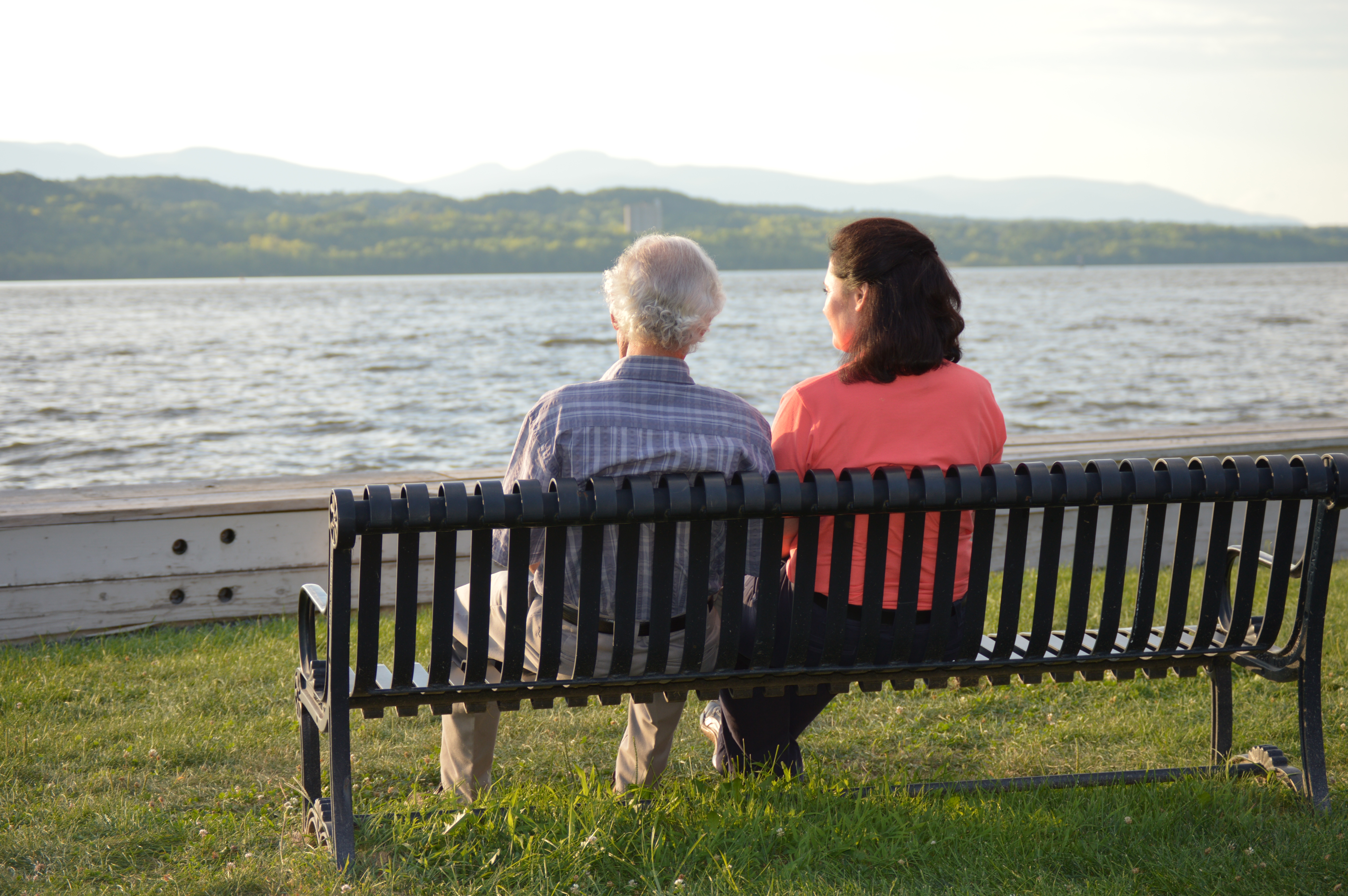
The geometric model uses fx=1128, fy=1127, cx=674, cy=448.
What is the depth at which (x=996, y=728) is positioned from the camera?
12.9 feet

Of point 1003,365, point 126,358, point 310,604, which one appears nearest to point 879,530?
point 310,604

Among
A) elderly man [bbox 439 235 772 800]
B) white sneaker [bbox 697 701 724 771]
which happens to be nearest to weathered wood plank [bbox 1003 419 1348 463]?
white sneaker [bbox 697 701 724 771]

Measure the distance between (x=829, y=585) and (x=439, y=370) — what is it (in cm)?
2446

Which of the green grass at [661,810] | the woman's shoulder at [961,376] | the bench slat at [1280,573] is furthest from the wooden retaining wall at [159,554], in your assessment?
the woman's shoulder at [961,376]

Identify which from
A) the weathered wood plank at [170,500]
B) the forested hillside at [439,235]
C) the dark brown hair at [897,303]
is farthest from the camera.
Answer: the forested hillside at [439,235]

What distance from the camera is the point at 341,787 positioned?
2.55 m

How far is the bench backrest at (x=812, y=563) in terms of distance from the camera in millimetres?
2396

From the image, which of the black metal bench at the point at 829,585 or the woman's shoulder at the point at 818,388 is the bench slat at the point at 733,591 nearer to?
the black metal bench at the point at 829,585

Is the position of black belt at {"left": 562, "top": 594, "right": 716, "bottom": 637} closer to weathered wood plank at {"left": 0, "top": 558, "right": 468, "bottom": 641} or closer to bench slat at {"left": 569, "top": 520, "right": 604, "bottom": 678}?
Answer: bench slat at {"left": 569, "top": 520, "right": 604, "bottom": 678}

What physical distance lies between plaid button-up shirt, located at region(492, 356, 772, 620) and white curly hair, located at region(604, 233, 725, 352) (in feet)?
0.23

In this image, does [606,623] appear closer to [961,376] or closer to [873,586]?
[873,586]

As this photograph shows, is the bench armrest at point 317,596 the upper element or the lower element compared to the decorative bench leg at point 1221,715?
upper

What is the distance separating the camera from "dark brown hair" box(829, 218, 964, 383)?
2719 millimetres

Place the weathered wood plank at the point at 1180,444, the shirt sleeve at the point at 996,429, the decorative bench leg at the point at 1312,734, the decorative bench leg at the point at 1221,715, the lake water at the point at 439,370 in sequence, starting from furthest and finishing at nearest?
1. the lake water at the point at 439,370
2. the weathered wood plank at the point at 1180,444
3. the decorative bench leg at the point at 1221,715
4. the decorative bench leg at the point at 1312,734
5. the shirt sleeve at the point at 996,429
